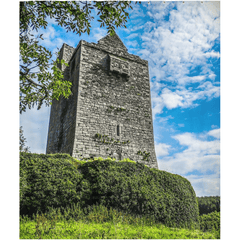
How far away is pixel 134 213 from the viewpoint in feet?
16.7

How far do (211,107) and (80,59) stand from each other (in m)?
8.12

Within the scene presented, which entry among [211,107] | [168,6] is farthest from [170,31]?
[211,107]

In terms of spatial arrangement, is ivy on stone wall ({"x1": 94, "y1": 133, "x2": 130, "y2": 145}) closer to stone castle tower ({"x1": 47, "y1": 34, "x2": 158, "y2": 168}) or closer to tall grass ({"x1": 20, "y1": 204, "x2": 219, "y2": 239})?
stone castle tower ({"x1": 47, "y1": 34, "x2": 158, "y2": 168})

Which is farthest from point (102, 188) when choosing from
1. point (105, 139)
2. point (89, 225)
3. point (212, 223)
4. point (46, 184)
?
point (105, 139)

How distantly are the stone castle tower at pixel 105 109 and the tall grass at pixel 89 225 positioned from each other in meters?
4.57

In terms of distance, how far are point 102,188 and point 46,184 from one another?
1.38 metres

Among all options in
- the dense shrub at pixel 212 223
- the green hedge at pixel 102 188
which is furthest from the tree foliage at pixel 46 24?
the dense shrub at pixel 212 223

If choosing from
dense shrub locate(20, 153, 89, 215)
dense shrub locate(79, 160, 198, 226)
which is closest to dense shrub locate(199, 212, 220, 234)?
dense shrub locate(79, 160, 198, 226)

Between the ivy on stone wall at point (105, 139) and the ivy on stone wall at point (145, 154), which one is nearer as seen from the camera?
the ivy on stone wall at point (105, 139)

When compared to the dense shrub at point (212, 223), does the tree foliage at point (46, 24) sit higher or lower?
higher

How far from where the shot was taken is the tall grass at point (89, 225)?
335 cm

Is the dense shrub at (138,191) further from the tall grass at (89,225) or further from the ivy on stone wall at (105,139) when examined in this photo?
the ivy on stone wall at (105,139)

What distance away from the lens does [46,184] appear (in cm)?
436
